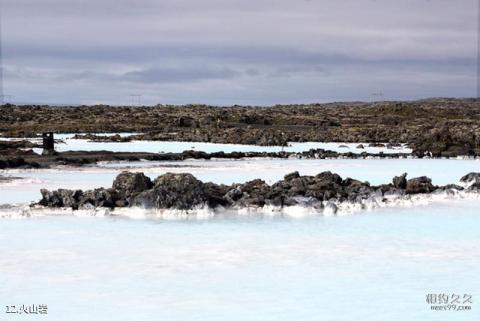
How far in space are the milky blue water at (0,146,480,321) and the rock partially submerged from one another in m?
0.94

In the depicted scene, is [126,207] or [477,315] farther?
[126,207]

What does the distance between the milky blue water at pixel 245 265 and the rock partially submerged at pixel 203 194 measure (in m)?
0.94

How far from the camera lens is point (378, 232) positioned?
48.0 ft

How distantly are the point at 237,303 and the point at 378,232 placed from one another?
19.7ft

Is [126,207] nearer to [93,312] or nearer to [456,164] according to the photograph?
[93,312]

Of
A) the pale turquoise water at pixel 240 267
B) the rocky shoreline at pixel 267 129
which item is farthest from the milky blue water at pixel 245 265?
the rocky shoreline at pixel 267 129

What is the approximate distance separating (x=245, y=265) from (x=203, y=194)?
599 centimetres

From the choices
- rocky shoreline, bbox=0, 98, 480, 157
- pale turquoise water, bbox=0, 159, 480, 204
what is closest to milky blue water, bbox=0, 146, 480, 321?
pale turquoise water, bbox=0, 159, 480, 204

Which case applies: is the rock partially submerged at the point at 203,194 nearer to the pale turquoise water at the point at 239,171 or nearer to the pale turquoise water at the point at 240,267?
the pale turquoise water at the point at 240,267

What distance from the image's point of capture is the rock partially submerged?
17.3 metres

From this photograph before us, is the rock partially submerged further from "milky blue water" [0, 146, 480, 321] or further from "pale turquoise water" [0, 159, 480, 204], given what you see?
"pale turquoise water" [0, 159, 480, 204]

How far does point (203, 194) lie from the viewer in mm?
17391

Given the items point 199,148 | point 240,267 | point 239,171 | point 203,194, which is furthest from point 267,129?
point 240,267

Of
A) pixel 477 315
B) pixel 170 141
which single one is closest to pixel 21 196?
pixel 477 315
